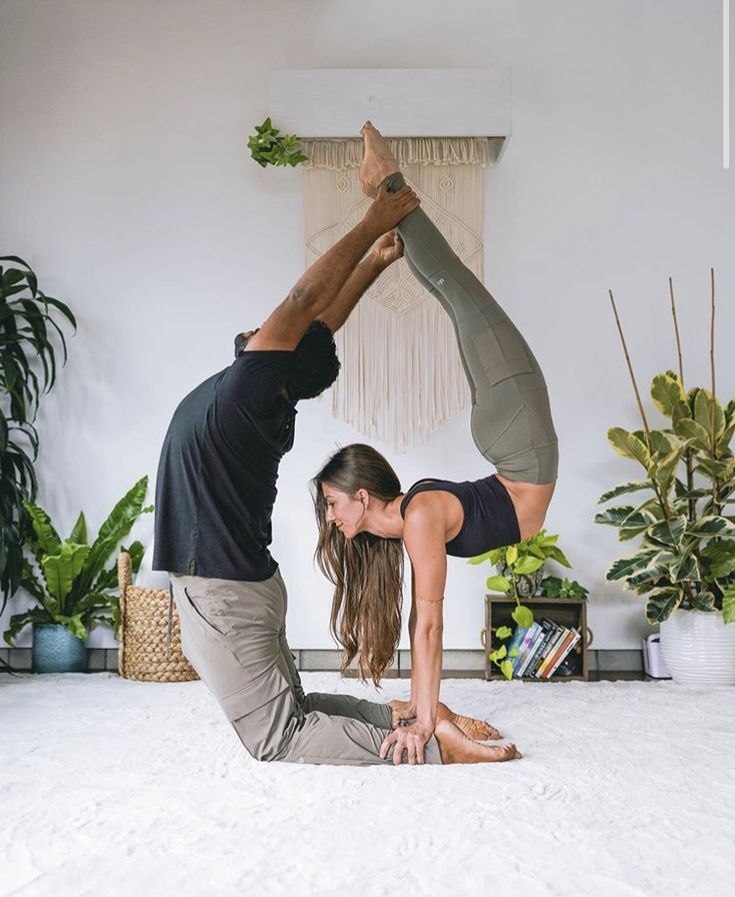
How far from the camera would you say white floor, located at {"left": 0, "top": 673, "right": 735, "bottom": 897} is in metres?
1.65

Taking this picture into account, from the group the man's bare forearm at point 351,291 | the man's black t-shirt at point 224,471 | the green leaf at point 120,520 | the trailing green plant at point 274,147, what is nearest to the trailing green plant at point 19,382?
the green leaf at point 120,520

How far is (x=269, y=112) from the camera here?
14.9 ft

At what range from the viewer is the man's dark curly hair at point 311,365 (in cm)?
246

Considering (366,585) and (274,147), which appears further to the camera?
(274,147)

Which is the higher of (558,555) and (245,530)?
(245,530)

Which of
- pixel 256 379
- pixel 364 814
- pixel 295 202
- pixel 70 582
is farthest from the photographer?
pixel 295 202

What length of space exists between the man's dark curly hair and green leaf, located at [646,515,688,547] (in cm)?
190

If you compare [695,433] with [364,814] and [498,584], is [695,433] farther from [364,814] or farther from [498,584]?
[364,814]

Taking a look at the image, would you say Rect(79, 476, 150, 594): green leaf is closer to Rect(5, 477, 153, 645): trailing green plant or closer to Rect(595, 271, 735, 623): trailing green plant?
Rect(5, 477, 153, 645): trailing green plant

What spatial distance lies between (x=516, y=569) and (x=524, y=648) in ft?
1.12

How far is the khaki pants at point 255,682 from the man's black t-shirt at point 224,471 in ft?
0.20

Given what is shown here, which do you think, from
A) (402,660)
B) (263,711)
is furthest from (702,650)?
(263,711)

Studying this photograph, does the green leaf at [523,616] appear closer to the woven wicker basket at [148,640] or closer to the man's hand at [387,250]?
the woven wicker basket at [148,640]

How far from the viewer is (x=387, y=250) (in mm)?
2822
